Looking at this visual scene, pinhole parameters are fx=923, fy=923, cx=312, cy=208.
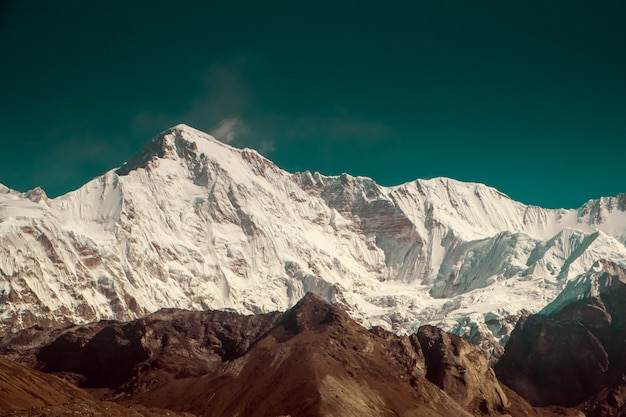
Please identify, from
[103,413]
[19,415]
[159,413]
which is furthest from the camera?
[159,413]

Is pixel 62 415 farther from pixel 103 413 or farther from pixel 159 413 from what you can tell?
pixel 159 413

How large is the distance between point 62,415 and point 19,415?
279 inches

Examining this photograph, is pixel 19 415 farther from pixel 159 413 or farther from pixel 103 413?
pixel 159 413

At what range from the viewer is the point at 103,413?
17062 cm

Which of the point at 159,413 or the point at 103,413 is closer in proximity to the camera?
the point at 103,413

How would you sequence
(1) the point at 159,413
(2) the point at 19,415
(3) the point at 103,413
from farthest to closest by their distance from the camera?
1. (1) the point at 159,413
2. (3) the point at 103,413
3. (2) the point at 19,415

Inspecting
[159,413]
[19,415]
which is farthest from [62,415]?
[159,413]

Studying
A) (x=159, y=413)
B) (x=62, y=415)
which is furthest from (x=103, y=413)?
(x=159, y=413)

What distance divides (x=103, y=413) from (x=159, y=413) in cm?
3034

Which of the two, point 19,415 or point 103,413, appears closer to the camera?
point 19,415

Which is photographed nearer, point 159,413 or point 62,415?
point 62,415

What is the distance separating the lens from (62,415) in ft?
520

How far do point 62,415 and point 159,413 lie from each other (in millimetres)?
43424

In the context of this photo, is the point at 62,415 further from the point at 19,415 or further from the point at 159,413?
the point at 159,413
